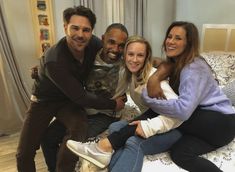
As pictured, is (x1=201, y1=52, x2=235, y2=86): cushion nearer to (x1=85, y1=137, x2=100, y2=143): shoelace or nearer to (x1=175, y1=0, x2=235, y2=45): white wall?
(x1=175, y1=0, x2=235, y2=45): white wall

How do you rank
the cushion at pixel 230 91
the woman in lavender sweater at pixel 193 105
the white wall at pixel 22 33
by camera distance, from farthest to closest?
the white wall at pixel 22 33
the cushion at pixel 230 91
the woman in lavender sweater at pixel 193 105

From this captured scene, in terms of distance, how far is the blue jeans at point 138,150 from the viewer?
4.17 ft

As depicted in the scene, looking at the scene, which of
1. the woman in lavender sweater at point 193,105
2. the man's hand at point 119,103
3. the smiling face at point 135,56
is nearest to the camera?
the woman in lavender sweater at point 193,105

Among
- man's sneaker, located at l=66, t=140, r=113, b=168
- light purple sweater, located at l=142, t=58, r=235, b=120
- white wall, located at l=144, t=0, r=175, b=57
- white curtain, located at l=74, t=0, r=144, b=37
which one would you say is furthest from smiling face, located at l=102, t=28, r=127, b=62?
white wall, located at l=144, t=0, r=175, b=57

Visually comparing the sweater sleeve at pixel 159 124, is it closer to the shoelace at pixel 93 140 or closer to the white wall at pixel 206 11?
the shoelace at pixel 93 140

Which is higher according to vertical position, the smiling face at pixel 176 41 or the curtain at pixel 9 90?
the smiling face at pixel 176 41

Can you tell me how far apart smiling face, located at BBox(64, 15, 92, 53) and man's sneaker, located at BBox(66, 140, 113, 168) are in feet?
2.27

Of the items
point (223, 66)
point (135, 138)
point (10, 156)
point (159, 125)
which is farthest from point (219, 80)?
point (10, 156)

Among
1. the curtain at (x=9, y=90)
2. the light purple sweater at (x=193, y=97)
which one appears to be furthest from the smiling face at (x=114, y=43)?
the curtain at (x=9, y=90)

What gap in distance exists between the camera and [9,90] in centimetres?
282

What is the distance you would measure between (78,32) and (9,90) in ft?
4.89

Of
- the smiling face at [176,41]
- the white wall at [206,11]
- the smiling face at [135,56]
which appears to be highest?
the white wall at [206,11]


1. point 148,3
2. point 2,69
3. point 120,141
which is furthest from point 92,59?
point 148,3

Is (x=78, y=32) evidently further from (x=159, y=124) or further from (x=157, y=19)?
(x=157, y=19)
